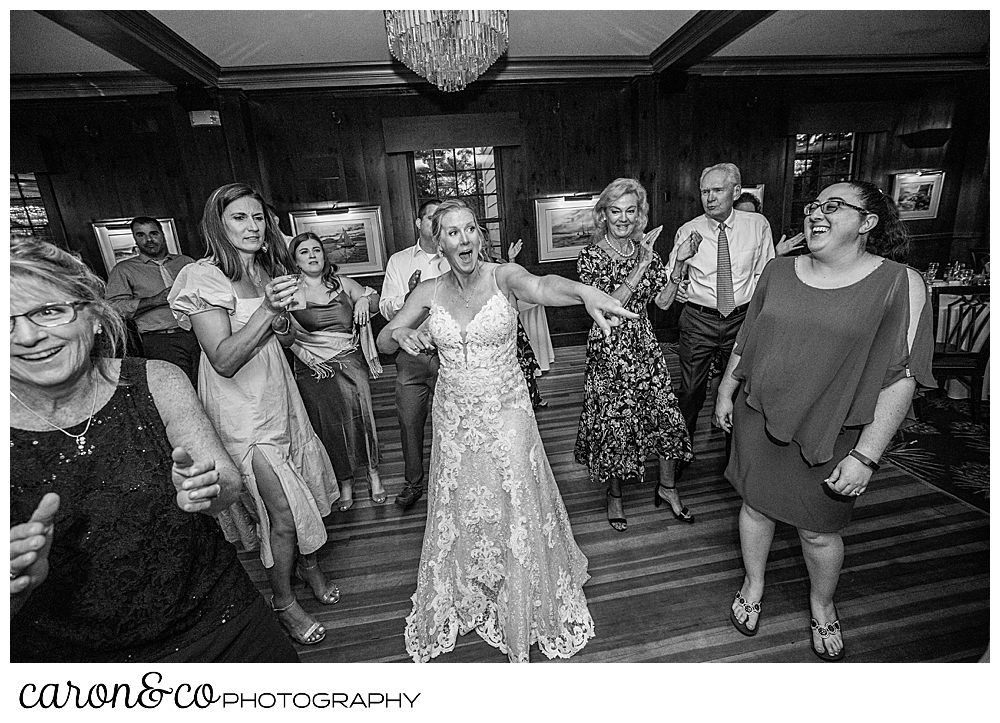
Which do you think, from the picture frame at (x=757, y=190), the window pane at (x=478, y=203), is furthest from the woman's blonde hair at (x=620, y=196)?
the picture frame at (x=757, y=190)

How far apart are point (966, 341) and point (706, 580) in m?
3.01

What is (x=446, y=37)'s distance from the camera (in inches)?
88.7

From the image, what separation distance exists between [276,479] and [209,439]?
2.28 feet

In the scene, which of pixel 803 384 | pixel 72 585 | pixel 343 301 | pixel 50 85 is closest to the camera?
pixel 72 585

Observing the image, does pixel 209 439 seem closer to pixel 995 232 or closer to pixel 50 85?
pixel 995 232

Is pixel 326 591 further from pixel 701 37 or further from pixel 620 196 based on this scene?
pixel 701 37

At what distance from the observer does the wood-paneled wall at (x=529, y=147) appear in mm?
4930

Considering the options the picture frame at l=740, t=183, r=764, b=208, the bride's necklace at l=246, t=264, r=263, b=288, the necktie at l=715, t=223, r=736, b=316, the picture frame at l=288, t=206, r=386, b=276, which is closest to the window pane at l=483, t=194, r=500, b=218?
the picture frame at l=288, t=206, r=386, b=276

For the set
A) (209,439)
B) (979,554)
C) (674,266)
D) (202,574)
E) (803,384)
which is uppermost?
(674,266)

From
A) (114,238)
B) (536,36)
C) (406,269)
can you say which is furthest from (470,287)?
(114,238)

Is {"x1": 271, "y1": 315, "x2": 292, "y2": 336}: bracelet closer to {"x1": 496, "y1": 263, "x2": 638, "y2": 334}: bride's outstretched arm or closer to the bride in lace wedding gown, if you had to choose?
the bride in lace wedding gown

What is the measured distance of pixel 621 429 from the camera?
2309 millimetres

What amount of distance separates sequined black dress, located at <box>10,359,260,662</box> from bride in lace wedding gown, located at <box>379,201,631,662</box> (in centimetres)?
81
